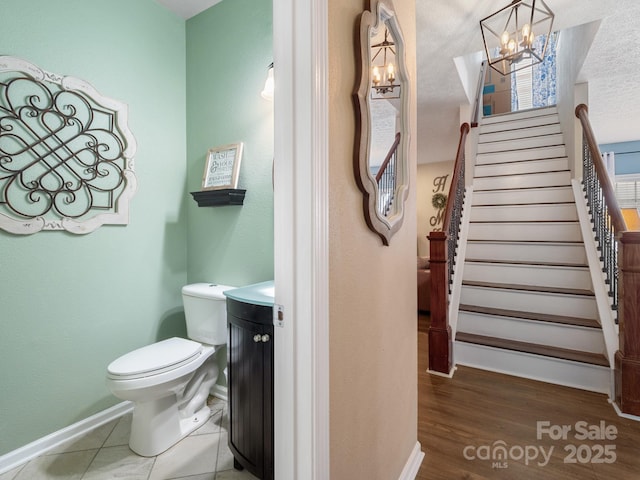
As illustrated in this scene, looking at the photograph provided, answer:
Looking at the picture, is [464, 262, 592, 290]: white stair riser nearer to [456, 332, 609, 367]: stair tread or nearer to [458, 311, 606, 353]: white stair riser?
[458, 311, 606, 353]: white stair riser

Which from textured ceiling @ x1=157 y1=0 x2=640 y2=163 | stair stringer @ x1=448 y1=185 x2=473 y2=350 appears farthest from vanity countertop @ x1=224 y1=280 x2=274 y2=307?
textured ceiling @ x1=157 y1=0 x2=640 y2=163

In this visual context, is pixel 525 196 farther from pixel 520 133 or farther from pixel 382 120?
pixel 382 120

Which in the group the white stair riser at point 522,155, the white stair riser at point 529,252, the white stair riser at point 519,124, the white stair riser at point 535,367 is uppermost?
the white stair riser at point 519,124

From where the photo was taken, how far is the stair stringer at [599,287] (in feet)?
7.41

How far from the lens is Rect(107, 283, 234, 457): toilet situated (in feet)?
5.02

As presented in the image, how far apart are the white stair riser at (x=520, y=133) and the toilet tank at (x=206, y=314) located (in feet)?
15.5

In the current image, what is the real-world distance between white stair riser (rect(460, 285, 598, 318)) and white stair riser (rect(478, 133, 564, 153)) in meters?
2.58

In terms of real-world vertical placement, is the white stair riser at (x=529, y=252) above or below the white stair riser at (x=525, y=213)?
below

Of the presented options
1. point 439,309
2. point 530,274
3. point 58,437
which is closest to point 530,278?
point 530,274

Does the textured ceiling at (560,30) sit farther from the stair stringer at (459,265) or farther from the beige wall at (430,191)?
the beige wall at (430,191)

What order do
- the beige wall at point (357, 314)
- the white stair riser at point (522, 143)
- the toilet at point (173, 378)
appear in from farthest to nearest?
the white stair riser at point (522, 143) < the toilet at point (173, 378) < the beige wall at point (357, 314)

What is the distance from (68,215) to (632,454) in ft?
10.8

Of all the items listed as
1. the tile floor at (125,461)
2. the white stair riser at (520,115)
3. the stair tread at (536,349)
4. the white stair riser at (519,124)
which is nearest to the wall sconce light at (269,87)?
the tile floor at (125,461)

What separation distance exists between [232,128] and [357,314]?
1.69 metres
